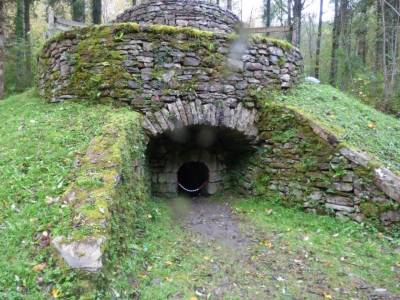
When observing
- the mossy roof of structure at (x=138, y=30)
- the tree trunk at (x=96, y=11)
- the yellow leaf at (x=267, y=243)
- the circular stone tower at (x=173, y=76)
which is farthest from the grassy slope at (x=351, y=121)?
the tree trunk at (x=96, y=11)

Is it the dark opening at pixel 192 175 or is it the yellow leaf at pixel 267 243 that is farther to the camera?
the dark opening at pixel 192 175

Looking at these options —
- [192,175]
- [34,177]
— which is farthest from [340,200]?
[34,177]

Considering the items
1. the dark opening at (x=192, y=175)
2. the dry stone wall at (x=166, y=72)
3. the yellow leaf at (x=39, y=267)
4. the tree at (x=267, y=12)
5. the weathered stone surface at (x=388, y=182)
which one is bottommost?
the dark opening at (x=192, y=175)

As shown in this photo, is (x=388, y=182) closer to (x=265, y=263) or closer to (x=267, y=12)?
(x=265, y=263)

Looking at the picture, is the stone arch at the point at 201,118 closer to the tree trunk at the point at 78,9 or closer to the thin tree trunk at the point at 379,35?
the thin tree trunk at the point at 379,35

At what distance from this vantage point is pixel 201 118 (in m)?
5.90

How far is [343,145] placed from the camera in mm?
5180

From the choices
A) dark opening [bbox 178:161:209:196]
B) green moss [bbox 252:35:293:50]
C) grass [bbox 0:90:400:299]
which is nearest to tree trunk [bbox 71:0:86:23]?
dark opening [bbox 178:161:209:196]

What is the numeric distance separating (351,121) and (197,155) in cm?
297

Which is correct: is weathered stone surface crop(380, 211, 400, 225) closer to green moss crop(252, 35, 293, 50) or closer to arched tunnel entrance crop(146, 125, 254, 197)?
arched tunnel entrance crop(146, 125, 254, 197)

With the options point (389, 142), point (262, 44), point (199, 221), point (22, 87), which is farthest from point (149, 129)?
point (22, 87)

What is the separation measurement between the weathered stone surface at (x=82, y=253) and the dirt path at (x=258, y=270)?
114 centimetres

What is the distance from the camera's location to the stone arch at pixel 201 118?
18.7 feet

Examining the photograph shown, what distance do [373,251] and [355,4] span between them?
44.6 ft
